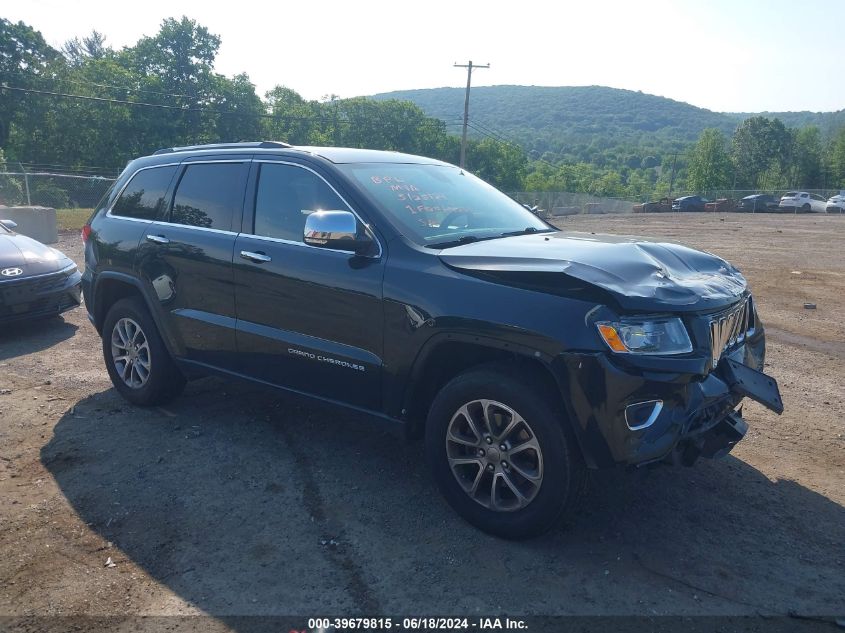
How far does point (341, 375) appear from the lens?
3.87 meters

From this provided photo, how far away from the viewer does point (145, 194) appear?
5234 millimetres

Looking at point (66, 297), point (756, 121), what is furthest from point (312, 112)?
point (66, 297)

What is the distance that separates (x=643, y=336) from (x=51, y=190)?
78.5 ft

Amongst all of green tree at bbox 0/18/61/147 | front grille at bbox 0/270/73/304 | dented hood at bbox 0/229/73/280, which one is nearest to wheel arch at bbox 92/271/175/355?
front grille at bbox 0/270/73/304

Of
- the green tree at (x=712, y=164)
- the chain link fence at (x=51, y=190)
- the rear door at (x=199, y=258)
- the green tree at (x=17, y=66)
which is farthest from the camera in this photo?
the green tree at (x=712, y=164)

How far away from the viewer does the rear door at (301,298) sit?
3740mm

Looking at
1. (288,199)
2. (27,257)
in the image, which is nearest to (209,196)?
(288,199)

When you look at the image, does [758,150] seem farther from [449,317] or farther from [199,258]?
[449,317]

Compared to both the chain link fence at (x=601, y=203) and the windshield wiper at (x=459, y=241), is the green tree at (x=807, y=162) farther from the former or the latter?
the windshield wiper at (x=459, y=241)

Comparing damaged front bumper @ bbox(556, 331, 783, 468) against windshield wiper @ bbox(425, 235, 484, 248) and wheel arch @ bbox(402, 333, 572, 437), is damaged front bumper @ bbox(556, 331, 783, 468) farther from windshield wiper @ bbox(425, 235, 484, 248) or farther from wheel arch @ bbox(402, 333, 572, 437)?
windshield wiper @ bbox(425, 235, 484, 248)

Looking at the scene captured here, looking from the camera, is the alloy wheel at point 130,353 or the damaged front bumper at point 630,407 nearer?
the damaged front bumper at point 630,407

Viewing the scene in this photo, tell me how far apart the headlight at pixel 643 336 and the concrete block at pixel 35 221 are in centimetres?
1780

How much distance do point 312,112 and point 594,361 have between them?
263 feet

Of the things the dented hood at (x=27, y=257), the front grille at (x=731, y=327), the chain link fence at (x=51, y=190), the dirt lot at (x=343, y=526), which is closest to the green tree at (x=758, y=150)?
the chain link fence at (x=51, y=190)
